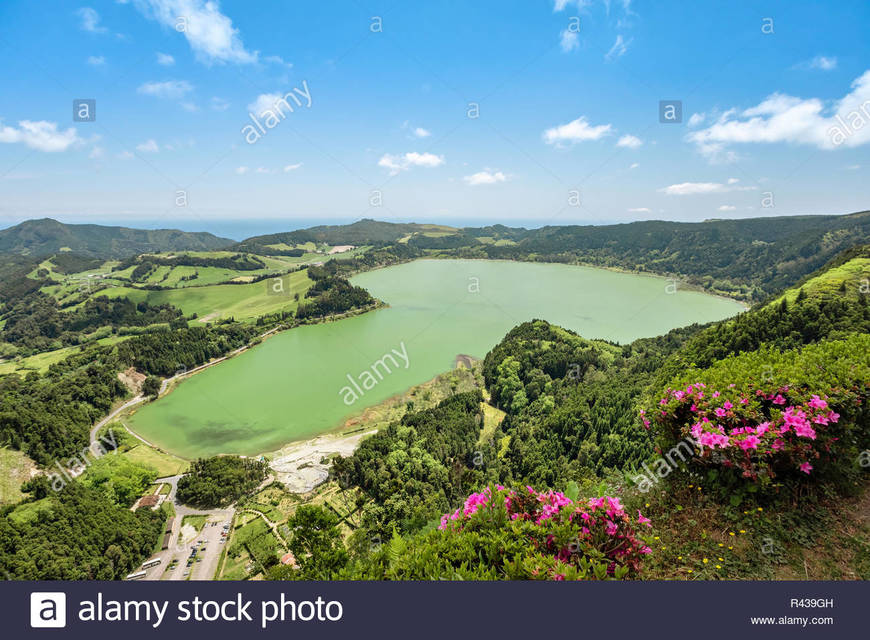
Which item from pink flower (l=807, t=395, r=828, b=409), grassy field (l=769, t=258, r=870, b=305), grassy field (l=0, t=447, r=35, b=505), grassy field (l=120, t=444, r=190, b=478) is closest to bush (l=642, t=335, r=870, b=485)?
pink flower (l=807, t=395, r=828, b=409)

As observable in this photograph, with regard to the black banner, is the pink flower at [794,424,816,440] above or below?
above

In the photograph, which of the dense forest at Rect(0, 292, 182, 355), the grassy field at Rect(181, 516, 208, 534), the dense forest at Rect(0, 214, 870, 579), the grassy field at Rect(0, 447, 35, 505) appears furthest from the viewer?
the dense forest at Rect(0, 292, 182, 355)

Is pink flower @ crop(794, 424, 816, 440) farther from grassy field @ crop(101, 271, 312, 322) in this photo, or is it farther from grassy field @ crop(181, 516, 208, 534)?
grassy field @ crop(101, 271, 312, 322)

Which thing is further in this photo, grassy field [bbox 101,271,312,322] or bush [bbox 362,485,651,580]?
grassy field [bbox 101,271,312,322]

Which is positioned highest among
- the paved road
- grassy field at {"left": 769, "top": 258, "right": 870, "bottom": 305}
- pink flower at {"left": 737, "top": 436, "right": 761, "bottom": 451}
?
grassy field at {"left": 769, "top": 258, "right": 870, "bottom": 305}

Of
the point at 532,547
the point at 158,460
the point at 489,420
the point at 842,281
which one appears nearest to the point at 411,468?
the point at 489,420

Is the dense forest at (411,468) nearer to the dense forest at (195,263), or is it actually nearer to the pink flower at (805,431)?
the pink flower at (805,431)

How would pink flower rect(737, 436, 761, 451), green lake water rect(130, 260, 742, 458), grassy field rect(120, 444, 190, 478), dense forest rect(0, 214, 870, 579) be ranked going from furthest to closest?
green lake water rect(130, 260, 742, 458) < grassy field rect(120, 444, 190, 478) < pink flower rect(737, 436, 761, 451) < dense forest rect(0, 214, 870, 579)
